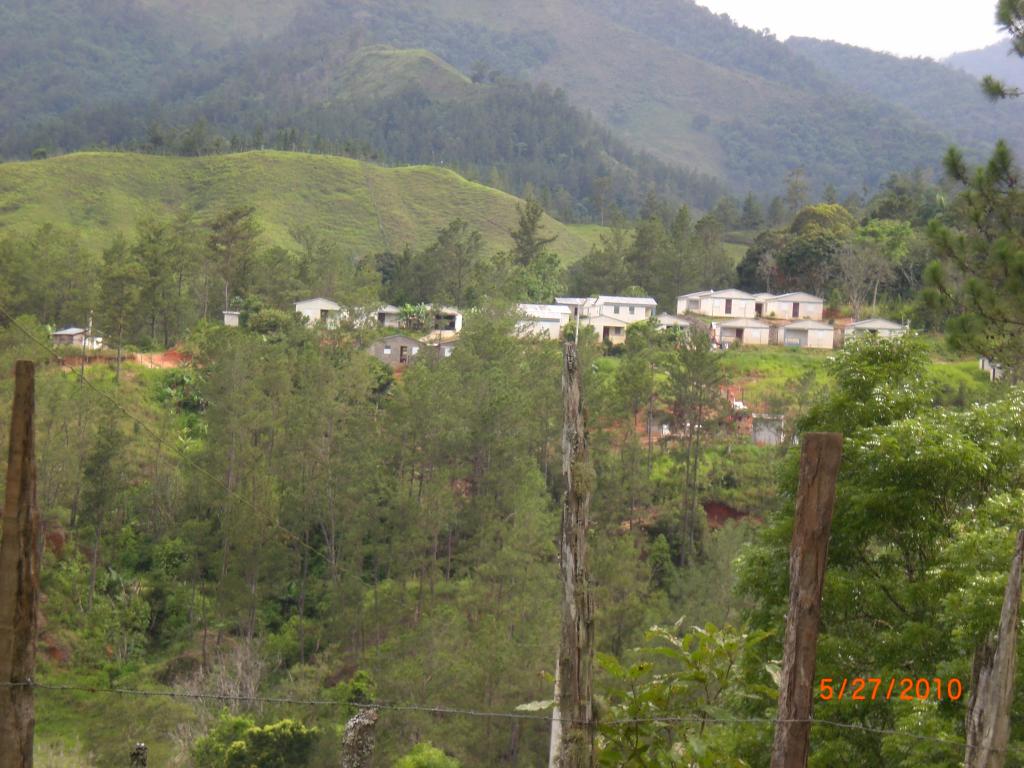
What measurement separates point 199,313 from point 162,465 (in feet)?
71.3

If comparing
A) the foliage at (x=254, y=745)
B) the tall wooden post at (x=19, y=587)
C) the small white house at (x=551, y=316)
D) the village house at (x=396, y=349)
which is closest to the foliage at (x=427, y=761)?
the foliage at (x=254, y=745)

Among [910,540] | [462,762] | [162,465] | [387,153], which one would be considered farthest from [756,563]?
[387,153]

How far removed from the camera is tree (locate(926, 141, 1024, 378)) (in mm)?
14664

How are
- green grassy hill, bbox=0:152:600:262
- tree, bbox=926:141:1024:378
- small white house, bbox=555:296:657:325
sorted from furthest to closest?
1. green grassy hill, bbox=0:152:600:262
2. small white house, bbox=555:296:657:325
3. tree, bbox=926:141:1024:378

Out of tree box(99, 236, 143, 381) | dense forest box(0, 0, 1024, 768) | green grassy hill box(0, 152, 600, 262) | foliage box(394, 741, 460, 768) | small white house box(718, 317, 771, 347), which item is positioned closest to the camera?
dense forest box(0, 0, 1024, 768)

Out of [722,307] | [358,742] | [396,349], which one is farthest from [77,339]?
[358,742]

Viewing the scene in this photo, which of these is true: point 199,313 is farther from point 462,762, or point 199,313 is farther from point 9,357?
point 462,762

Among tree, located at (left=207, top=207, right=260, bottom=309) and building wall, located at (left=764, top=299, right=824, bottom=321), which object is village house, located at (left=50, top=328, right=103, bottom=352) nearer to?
tree, located at (left=207, top=207, right=260, bottom=309)

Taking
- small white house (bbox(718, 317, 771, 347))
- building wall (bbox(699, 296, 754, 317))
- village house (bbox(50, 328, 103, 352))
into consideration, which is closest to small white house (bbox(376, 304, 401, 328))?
village house (bbox(50, 328, 103, 352))

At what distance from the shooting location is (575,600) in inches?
269

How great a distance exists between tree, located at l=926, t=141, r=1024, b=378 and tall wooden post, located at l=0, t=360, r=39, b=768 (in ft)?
39.3

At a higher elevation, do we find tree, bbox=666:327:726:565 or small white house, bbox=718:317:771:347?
small white house, bbox=718:317:771:347

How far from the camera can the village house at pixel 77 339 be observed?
161 ft

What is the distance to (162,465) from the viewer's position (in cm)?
3953
